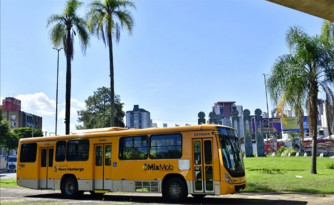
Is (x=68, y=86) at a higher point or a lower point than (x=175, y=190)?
higher

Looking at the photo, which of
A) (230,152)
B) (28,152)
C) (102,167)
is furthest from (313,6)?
(28,152)

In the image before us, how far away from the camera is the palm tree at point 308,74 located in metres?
20.2

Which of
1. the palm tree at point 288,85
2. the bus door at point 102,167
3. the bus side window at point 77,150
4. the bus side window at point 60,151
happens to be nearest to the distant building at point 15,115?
A: the bus side window at point 60,151

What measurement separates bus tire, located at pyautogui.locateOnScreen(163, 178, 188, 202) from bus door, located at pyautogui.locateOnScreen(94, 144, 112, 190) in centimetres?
290

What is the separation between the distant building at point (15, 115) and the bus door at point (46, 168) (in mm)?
92926

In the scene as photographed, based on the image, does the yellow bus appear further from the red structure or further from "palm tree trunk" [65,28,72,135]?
the red structure

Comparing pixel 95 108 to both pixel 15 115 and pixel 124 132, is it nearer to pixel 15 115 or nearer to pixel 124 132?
pixel 124 132

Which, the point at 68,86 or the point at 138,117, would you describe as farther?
the point at 138,117

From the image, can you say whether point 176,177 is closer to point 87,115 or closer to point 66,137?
point 66,137

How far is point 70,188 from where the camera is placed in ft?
56.3

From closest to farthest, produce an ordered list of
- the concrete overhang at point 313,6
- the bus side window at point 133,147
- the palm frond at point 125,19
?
the concrete overhang at point 313,6 → the bus side window at point 133,147 → the palm frond at point 125,19

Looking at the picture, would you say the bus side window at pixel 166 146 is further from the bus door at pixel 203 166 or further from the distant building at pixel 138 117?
the distant building at pixel 138 117

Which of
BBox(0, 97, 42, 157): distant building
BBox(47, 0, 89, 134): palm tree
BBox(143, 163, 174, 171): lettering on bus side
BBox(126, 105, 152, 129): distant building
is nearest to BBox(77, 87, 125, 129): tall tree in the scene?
BBox(47, 0, 89, 134): palm tree

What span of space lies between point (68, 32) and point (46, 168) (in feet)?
38.1
